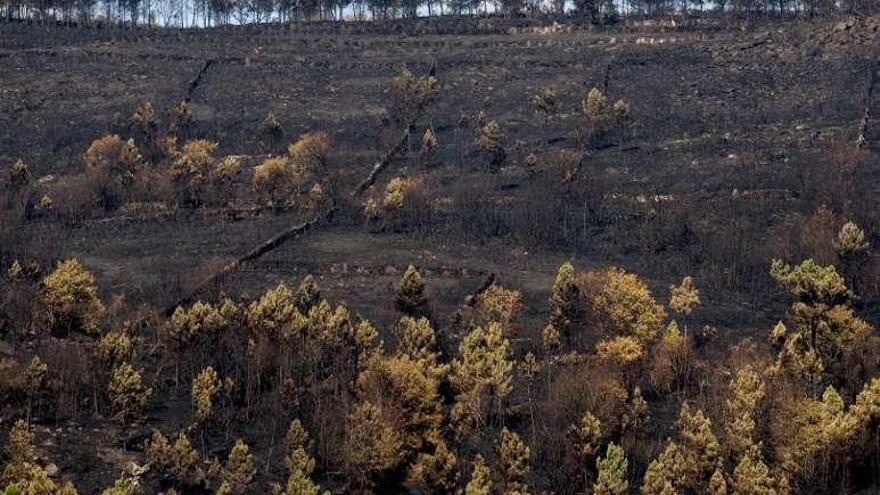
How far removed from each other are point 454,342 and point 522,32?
71246 millimetres

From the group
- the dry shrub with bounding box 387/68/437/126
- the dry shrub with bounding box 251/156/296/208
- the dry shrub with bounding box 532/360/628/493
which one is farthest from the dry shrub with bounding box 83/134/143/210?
the dry shrub with bounding box 532/360/628/493

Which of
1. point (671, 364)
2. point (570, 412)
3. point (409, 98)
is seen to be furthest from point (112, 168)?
point (570, 412)

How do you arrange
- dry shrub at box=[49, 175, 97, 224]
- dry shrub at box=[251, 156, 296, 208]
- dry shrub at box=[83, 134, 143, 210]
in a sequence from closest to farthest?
1. dry shrub at box=[49, 175, 97, 224]
2. dry shrub at box=[251, 156, 296, 208]
3. dry shrub at box=[83, 134, 143, 210]

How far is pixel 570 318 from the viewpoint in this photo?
53.6m

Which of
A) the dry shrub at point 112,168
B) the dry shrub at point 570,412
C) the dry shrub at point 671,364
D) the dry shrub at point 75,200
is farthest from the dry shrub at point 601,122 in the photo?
the dry shrub at point 570,412

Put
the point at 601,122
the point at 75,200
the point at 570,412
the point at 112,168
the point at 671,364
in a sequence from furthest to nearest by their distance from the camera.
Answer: the point at 601,122 → the point at 112,168 → the point at 75,200 → the point at 671,364 → the point at 570,412

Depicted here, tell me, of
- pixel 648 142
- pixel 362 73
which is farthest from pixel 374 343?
pixel 362 73

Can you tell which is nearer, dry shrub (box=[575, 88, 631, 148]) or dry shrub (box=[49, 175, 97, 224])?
dry shrub (box=[49, 175, 97, 224])

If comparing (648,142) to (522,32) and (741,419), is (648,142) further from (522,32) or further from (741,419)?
(741,419)

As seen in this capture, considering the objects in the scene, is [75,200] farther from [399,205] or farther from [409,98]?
[409,98]

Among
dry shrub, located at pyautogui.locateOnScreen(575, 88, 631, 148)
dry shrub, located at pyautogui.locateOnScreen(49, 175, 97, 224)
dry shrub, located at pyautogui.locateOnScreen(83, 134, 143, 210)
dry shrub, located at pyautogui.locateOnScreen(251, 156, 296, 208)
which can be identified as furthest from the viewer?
dry shrub, located at pyautogui.locateOnScreen(575, 88, 631, 148)

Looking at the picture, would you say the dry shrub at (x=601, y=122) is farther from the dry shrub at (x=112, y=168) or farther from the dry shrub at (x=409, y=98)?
the dry shrub at (x=112, y=168)

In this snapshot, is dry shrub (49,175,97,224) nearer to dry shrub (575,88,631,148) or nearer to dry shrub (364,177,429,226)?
dry shrub (364,177,429,226)

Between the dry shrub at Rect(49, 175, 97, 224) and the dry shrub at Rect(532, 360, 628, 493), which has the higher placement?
the dry shrub at Rect(49, 175, 97, 224)
